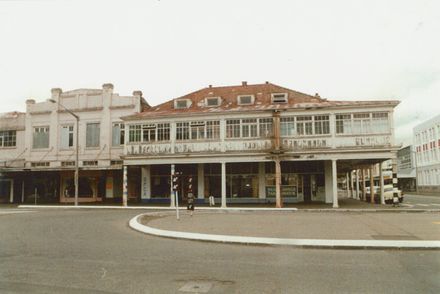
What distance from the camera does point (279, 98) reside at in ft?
96.4

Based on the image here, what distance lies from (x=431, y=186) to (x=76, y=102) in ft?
181

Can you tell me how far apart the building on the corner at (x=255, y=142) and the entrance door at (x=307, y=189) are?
8 centimetres

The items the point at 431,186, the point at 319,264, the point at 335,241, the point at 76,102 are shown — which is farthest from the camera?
the point at 431,186

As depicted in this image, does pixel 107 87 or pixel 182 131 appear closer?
pixel 182 131

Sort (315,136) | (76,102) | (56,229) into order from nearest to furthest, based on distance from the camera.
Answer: (56,229) < (315,136) < (76,102)

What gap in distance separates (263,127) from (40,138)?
21578 mm

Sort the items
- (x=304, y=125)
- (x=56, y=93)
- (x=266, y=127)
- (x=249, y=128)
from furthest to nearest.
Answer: (x=56, y=93) → (x=249, y=128) → (x=266, y=127) → (x=304, y=125)

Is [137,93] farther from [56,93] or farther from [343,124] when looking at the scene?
[343,124]

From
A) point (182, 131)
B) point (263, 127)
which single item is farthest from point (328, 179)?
point (182, 131)

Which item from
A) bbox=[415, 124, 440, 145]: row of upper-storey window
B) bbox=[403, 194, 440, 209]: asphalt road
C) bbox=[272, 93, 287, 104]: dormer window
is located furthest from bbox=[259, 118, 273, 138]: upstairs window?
bbox=[415, 124, 440, 145]: row of upper-storey window

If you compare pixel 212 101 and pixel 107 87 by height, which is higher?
pixel 107 87

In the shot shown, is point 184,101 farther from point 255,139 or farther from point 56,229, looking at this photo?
point 56,229

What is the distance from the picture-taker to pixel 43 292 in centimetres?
621

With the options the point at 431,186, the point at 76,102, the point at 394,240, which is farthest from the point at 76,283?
the point at 431,186
